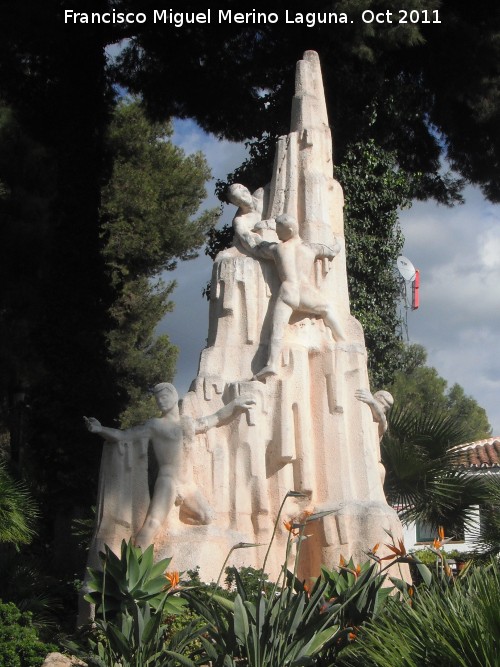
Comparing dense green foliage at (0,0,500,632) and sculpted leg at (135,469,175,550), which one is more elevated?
dense green foliage at (0,0,500,632)

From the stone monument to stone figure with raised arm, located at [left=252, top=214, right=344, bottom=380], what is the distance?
1 cm

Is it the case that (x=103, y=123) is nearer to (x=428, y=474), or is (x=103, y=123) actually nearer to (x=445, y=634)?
(x=428, y=474)

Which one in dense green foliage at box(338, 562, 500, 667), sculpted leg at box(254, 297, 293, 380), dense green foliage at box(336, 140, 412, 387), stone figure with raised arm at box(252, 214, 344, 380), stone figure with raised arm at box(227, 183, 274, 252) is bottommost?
dense green foliage at box(338, 562, 500, 667)

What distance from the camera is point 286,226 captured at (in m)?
10.3

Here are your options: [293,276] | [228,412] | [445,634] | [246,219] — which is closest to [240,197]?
[246,219]

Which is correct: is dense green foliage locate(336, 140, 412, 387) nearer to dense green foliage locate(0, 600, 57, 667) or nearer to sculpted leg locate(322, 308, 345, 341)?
sculpted leg locate(322, 308, 345, 341)

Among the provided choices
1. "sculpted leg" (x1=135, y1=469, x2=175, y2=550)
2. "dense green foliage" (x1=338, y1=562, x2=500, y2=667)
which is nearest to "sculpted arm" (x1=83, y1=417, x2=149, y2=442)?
"sculpted leg" (x1=135, y1=469, x2=175, y2=550)

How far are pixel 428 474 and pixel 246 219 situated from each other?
3777 millimetres

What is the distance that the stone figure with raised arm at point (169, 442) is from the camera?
29.2 feet

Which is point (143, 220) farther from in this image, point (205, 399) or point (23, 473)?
point (205, 399)

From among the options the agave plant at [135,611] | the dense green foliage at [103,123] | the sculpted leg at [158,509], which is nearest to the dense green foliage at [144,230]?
the dense green foliage at [103,123]

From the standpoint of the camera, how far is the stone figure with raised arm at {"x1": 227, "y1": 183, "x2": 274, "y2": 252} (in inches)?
417

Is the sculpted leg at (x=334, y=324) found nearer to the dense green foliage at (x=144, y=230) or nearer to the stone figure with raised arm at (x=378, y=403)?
the stone figure with raised arm at (x=378, y=403)

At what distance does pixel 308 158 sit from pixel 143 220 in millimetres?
10104
